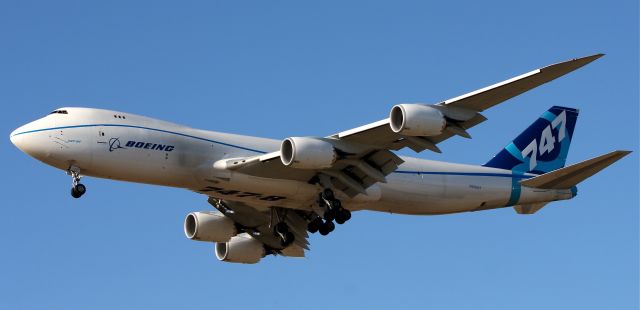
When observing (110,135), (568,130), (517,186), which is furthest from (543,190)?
(110,135)

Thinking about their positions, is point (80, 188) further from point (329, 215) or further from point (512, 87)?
point (512, 87)

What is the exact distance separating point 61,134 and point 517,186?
18.6m

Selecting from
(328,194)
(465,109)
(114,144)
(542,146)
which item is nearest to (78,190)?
(114,144)

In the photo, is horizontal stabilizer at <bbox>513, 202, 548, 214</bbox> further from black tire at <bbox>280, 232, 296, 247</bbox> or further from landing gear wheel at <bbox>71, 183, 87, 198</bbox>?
landing gear wheel at <bbox>71, 183, 87, 198</bbox>

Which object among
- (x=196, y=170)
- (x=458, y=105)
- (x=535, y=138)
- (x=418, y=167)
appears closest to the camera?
(x=458, y=105)

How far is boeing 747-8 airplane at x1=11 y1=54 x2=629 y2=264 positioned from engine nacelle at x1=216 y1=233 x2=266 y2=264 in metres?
1.06

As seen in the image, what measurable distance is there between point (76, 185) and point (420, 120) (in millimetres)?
12148

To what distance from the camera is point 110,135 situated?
42.6m

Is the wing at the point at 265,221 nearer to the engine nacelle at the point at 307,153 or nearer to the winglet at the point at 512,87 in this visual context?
the engine nacelle at the point at 307,153

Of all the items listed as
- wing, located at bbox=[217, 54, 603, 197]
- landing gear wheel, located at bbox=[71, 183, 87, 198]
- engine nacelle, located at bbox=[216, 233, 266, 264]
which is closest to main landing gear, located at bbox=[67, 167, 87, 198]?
landing gear wheel, located at bbox=[71, 183, 87, 198]

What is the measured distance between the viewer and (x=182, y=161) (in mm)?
43438

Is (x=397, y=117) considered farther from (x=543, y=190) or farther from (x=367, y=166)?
(x=543, y=190)

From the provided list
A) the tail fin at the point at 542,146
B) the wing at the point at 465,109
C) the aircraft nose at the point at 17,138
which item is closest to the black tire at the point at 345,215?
the wing at the point at 465,109

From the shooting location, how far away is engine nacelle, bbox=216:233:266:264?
52125mm
